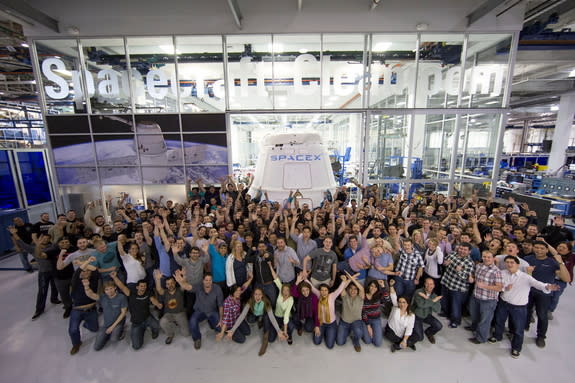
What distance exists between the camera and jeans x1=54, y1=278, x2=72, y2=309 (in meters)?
4.25

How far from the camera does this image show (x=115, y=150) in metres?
8.52

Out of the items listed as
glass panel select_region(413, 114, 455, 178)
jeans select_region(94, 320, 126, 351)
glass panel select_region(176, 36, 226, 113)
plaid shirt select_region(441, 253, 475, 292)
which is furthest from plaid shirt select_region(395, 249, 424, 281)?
glass panel select_region(176, 36, 226, 113)

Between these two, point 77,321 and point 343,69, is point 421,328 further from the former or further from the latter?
point 343,69

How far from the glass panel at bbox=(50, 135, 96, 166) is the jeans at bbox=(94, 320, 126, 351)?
702 centimetres

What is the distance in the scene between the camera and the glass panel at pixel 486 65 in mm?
8148

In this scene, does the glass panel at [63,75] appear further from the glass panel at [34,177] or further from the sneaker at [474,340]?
the sneaker at [474,340]

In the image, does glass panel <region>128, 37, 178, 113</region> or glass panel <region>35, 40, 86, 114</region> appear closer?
glass panel <region>35, 40, 86, 114</region>

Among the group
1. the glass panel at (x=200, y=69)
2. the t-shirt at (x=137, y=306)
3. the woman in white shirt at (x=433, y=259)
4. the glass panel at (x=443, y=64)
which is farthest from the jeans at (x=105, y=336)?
the glass panel at (x=443, y=64)

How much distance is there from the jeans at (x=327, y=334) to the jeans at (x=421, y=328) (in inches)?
45.7

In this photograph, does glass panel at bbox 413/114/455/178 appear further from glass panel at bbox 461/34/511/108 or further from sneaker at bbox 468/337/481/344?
sneaker at bbox 468/337/481/344

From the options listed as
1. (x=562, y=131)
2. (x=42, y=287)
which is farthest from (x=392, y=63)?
(x=562, y=131)

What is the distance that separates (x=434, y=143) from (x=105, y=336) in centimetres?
1105

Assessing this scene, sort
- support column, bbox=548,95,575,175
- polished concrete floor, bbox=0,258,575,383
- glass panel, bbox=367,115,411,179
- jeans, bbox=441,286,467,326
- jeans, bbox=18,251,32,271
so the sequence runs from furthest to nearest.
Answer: support column, bbox=548,95,575,175, glass panel, bbox=367,115,411,179, jeans, bbox=18,251,32,271, jeans, bbox=441,286,467,326, polished concrete floor, bbox=0,258,575,383

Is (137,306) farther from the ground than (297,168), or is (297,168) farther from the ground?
(297,168)
